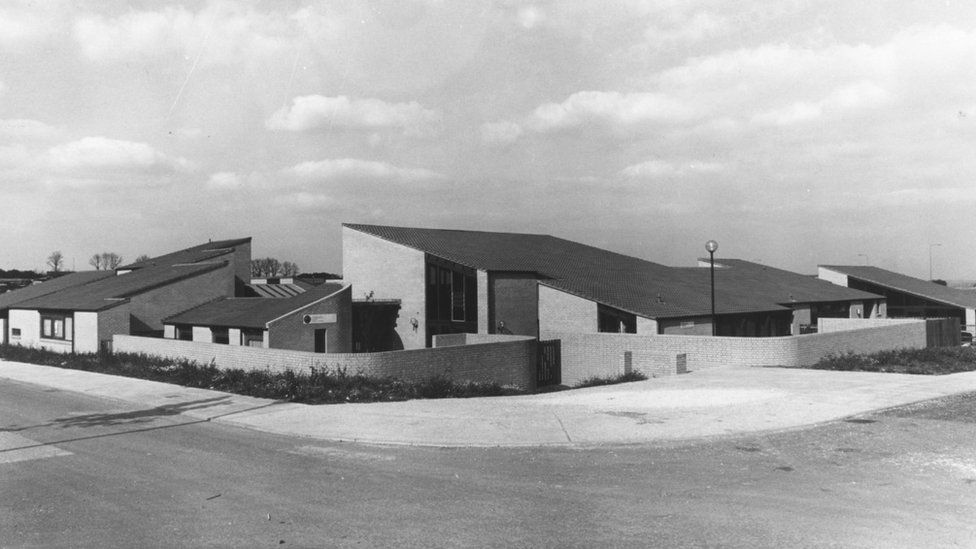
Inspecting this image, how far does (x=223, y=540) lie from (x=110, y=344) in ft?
90.8

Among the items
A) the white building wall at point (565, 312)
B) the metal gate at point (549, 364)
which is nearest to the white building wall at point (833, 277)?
the white building wall at point (565, 312)

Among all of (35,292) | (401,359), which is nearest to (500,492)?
(401,359)

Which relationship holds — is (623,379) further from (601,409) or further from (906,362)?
(906,362)

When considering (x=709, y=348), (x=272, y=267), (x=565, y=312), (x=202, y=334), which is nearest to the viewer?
(x=709, y=348)

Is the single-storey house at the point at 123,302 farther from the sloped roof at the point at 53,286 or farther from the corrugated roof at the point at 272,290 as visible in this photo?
the sloped roof at the point at 53,286

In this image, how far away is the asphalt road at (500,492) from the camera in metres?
7.01

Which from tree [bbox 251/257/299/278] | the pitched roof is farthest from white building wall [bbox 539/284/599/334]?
tree [bbox 251/257/299/278]

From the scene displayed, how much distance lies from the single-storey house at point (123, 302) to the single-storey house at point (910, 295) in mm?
44506

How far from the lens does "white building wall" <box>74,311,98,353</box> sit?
31078 millimetres

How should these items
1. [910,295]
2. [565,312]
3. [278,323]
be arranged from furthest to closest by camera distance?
[910,295] → [565,312] → [278,323]

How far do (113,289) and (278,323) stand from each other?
13.5 meters

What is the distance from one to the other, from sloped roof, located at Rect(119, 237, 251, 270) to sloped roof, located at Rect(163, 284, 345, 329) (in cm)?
667

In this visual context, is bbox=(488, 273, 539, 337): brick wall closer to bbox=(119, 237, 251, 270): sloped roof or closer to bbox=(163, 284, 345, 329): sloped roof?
bbox=(163, 284, 345, 329): sloped roof

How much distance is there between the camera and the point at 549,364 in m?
26.7
